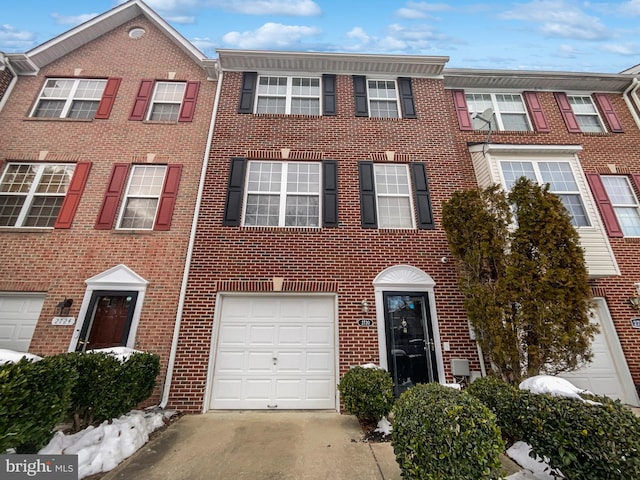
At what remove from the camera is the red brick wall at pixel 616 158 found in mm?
6875

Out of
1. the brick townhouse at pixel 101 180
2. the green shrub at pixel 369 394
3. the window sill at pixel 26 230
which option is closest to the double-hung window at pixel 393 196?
the green shrub at pixel 369 394

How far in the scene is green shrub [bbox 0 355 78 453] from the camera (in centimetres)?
280

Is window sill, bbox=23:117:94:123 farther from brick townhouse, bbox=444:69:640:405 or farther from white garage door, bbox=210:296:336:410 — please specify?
brick townhouse, bbox=444:69:640:405

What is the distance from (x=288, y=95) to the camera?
880 cm

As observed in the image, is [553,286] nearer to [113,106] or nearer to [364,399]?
[364,399]

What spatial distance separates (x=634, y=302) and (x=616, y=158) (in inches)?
184

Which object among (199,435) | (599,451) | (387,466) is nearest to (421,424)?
(387,466)

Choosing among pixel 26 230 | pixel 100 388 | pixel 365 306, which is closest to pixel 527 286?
pixel 365 306

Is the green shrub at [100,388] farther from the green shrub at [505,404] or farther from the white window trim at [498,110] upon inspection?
the white window trim at [498,110]

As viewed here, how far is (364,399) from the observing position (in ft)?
15.2

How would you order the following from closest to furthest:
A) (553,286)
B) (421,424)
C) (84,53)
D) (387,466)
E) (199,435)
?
(421,424), (387,466), (199,435), (553,286), (84,53)

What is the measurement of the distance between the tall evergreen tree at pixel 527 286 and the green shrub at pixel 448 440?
110 inches

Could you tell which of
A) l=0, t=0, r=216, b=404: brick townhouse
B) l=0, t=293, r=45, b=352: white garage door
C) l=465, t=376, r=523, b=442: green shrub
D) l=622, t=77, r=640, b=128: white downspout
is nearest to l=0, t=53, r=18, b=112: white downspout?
l=0, t=0, r=216, b=404: brick townhouse

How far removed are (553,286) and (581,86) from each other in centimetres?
929
